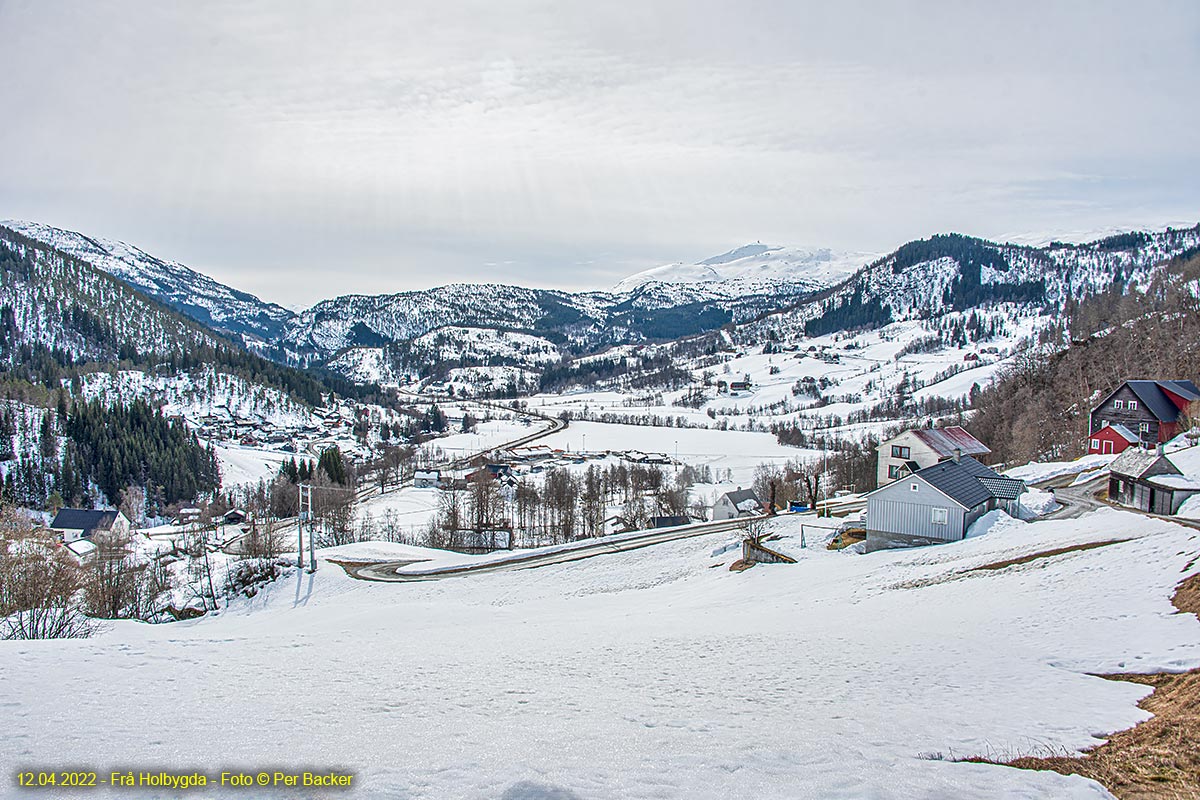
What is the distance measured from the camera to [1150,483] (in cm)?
2853

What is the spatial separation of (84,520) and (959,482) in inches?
3436

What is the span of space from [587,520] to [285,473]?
217 feet

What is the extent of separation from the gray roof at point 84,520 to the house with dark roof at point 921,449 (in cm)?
8092

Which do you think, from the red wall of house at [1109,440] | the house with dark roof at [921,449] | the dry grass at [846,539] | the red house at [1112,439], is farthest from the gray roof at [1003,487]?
the red wall of house at [1109,440]

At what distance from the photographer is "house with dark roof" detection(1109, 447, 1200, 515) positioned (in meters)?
28.1

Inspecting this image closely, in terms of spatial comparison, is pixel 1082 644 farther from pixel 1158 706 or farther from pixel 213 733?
pixel 213 733

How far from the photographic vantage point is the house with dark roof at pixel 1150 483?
28.1 m

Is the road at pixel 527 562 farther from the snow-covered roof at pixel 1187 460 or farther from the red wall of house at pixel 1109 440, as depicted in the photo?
the red wall of house at pixel 1109 440

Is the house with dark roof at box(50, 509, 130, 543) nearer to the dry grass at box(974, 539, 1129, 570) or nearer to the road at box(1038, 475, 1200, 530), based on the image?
the dry grass at box(974, 539, 1129, 570)

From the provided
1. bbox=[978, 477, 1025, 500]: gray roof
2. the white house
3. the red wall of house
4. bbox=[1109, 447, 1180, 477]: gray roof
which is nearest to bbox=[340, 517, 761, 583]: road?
bbox=[978, 477, 1025, 500]: gray roof

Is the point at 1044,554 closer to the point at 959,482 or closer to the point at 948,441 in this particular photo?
the point at 959,482

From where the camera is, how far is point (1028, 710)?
9.49 metres

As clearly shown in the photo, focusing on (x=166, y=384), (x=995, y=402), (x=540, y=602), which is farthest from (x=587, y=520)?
(x=166, y=384)

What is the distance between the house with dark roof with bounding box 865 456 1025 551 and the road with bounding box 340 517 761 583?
1294cm
